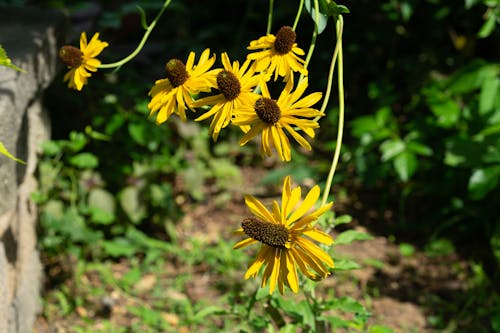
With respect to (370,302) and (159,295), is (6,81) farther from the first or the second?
(370,302)

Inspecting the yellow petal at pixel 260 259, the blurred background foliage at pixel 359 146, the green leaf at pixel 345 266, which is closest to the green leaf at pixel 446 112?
the blurred background foliage at pixel 359 146

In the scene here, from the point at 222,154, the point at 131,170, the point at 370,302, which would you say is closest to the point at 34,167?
the point at 131,170

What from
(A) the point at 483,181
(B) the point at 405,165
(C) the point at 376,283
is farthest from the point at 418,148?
(C) the point at 376,283

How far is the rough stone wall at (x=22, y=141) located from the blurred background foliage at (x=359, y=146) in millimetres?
102

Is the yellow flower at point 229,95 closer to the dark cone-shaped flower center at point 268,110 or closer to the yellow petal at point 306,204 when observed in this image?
the dark cone-shaped flower center at point 268,110

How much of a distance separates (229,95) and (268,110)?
11 centimetres

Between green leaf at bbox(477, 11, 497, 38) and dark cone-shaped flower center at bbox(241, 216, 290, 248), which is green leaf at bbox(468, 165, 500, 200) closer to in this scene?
green leaf at bbox(477, 11, 497, 38)

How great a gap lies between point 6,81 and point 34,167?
21.1 inches

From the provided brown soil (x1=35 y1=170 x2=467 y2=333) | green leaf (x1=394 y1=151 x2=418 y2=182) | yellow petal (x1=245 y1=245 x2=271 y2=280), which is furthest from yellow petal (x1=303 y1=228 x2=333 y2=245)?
green leaf (x1=394 y1=151 x2=418 y2=182)

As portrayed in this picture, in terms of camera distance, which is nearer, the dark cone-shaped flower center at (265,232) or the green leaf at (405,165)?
the dark cone-shaped flower center at (265,232)

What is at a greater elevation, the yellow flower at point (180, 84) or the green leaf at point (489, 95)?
the green leaf at point (489, 95)

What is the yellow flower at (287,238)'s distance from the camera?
1117mm

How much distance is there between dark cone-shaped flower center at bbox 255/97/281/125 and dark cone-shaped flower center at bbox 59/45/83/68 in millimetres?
490

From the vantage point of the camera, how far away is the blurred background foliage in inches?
93.0
